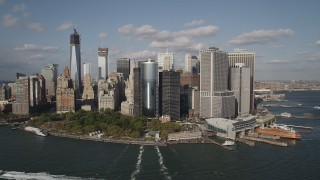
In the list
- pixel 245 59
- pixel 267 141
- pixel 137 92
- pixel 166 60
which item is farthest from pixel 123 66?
pixel 267 141

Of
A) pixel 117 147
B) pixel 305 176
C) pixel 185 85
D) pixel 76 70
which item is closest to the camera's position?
pixel 305 176

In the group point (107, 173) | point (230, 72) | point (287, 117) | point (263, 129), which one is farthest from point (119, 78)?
point (107, 173)

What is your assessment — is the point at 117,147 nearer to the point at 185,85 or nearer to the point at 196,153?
the point at 196,153

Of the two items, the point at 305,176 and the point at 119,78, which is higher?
the point at 119,78

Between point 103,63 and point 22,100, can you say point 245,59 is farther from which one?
point 103,63

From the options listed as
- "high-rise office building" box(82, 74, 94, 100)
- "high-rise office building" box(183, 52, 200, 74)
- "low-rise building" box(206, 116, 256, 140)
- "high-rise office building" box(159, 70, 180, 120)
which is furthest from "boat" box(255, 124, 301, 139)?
"high-rise office building" box(183, 52, 200, 74)

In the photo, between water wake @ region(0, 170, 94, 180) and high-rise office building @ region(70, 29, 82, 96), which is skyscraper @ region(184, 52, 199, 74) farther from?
water wake @ region(0, 170, 94, 180)
